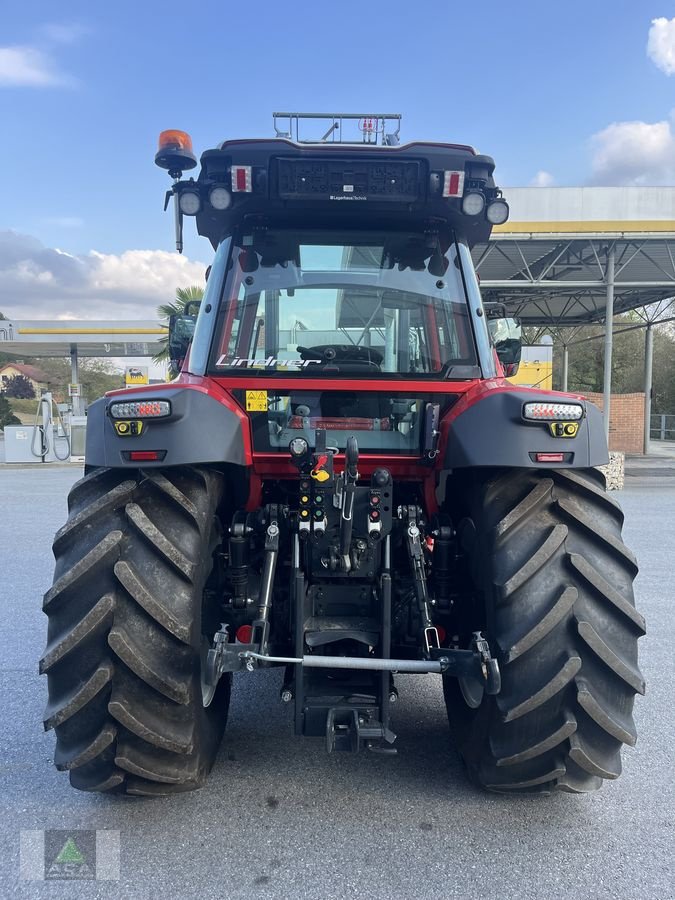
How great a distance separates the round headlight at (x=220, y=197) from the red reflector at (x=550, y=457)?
177 cm

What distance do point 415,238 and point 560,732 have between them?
2.23 meters

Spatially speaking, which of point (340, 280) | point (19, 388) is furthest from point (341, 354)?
point (19, 388)

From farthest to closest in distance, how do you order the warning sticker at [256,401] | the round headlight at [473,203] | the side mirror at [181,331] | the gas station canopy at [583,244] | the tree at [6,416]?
the tree at [6,416] → the gas station canopy at [583,244] → the side mirror at [181,331] → the round headlight at [473,203] → the warning sticker at [256,401]

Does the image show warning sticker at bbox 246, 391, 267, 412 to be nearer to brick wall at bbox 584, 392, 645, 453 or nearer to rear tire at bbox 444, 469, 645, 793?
rear tire at bbox 444, 469, 645, 793

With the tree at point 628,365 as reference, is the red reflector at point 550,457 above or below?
below

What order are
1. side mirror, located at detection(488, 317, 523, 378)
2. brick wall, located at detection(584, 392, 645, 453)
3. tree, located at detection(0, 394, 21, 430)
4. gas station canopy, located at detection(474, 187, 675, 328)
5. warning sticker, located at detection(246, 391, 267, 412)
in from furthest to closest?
tree, located at detection(0, 394, 21, 430), brick wall, located at detection(584, 392, 645, 453), gas station canopy, located at detection(474, 187, 675, 328), side mirror, located at detection(488, 317, 523, 378), warning sticker, located at detection(246, 391, 267, 412)

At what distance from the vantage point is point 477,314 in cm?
304

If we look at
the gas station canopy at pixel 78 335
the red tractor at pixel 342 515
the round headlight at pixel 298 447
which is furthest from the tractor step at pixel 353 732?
the gas station canopy at pixel 78 335

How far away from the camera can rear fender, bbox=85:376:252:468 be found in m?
2.40

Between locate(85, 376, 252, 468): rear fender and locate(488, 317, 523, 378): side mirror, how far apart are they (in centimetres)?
155

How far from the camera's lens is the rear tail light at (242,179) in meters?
2.85

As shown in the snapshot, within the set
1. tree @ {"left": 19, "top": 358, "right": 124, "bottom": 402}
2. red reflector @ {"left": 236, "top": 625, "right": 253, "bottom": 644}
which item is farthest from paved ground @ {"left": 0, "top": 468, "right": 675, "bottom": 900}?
tree @ {"left": 19, "top": 358, "right": 124, "bottom": 402}

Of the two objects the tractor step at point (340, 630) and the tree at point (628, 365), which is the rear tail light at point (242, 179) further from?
the tree at point (628, 365)

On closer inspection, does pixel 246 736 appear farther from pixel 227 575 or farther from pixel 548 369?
pixel 548 369
